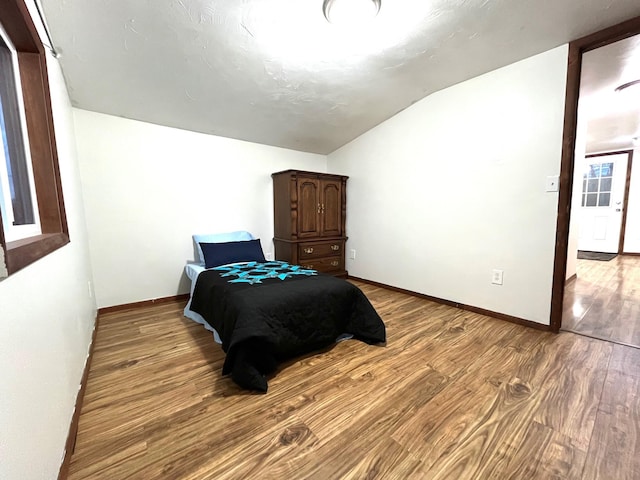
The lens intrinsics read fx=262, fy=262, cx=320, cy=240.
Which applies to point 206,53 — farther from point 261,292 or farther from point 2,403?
point 2,403

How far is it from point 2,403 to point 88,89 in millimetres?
2483

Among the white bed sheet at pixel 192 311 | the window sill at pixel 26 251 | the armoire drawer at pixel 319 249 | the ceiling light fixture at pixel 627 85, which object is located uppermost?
the ceiling light fixture at pixel 627 85

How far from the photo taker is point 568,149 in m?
1.99

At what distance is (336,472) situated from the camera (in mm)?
1021

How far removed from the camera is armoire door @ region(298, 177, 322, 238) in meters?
3.38

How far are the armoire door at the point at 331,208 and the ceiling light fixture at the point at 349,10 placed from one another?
1962mm

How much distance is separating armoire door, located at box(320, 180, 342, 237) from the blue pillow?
1.04 metres

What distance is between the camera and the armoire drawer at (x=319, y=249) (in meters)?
3.45

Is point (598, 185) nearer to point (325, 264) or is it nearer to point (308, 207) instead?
point (325, 264)

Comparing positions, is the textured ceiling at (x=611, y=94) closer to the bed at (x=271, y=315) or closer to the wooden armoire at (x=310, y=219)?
the wooden armoire at (x=310, y=219)

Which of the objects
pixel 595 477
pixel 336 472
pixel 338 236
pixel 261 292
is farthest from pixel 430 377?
pixel 338 236

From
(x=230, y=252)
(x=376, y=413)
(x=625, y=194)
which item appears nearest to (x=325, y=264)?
(x=230, y=252)

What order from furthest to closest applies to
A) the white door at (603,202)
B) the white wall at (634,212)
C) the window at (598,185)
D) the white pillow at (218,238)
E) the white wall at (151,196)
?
the window at (598,185) → the white door at (603,202) → the white wall at (634,212) → the white pillow at (218,238) → the white wall at (151,196)

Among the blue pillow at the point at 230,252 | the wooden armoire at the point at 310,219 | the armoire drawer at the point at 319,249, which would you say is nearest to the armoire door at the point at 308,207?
the wooden armoire at the point at 310,219
